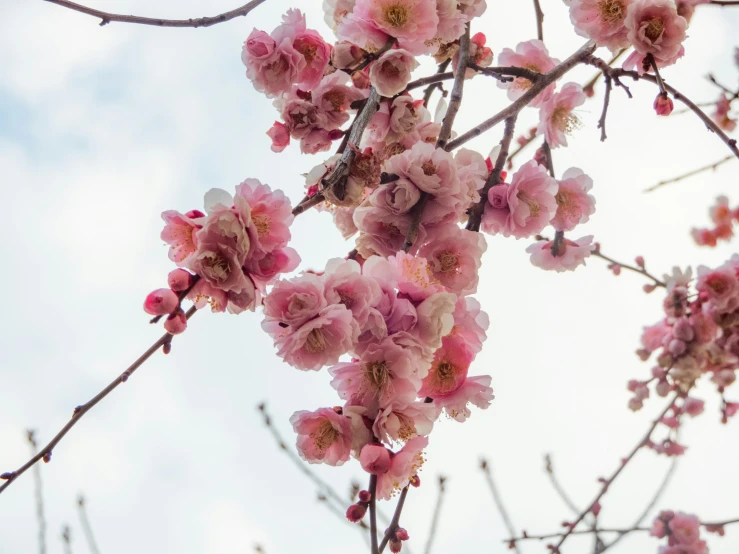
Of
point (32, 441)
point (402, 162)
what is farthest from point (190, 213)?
point (32, 441)

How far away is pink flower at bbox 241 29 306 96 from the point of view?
1.51m

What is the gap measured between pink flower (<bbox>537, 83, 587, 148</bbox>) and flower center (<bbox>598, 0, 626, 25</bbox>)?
1.11 feet

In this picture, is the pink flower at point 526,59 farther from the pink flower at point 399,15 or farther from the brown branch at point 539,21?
the pink flower at point 399,15

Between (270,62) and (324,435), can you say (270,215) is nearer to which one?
(324,435)

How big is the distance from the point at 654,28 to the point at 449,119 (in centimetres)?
54

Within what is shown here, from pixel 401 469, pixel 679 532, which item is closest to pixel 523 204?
pixel 401 469

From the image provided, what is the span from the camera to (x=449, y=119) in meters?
1.46

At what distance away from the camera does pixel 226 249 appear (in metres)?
1.05

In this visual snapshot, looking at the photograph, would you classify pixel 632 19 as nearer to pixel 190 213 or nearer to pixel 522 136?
pixel 190 213

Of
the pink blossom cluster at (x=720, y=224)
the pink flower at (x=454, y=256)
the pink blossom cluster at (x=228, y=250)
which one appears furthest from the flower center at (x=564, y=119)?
the pink blossom cluster at (x=720, y=224)

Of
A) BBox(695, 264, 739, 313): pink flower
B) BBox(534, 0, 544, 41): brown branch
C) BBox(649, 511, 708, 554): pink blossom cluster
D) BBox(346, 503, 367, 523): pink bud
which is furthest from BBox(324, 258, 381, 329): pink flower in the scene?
BBox(649, 511, 708, 554): pink blossom cluster

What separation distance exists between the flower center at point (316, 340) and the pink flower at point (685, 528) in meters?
3.15

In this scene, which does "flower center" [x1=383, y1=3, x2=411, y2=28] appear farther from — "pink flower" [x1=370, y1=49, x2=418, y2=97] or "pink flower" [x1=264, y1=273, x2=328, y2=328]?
"pink flower" [x1=264, y1=273, x2=328, y2=328]

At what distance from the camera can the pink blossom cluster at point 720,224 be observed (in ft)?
14.3
